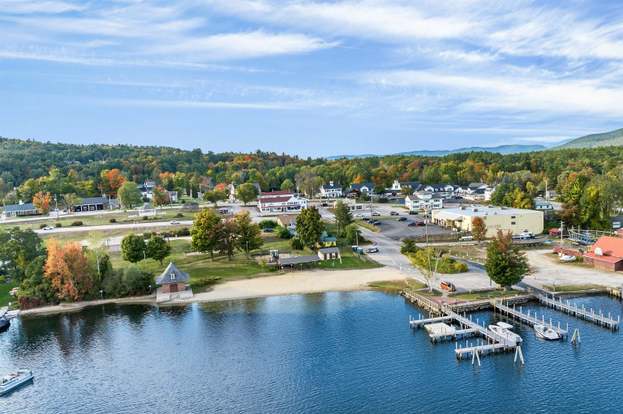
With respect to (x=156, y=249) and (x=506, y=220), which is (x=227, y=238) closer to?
(x=156, y=249)

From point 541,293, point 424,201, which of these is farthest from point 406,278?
point 424,201

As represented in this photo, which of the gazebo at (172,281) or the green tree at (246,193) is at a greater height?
the green tree at (246,193)

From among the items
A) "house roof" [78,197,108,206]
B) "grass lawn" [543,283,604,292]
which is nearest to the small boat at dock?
"grass lawn" [543,283,604,292]

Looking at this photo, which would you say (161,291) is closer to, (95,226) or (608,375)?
(608,375)

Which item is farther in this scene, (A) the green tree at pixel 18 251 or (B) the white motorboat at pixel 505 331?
(A) the green tree at pixel 18 251

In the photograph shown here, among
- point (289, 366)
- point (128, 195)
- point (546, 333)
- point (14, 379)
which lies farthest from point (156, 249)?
point (128, 195)

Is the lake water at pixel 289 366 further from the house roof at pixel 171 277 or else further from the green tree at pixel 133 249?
the green tree at pixel 133 249

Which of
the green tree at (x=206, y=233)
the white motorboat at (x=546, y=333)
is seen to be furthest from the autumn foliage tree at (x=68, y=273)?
the white motorboat at (x=546, y=333)
